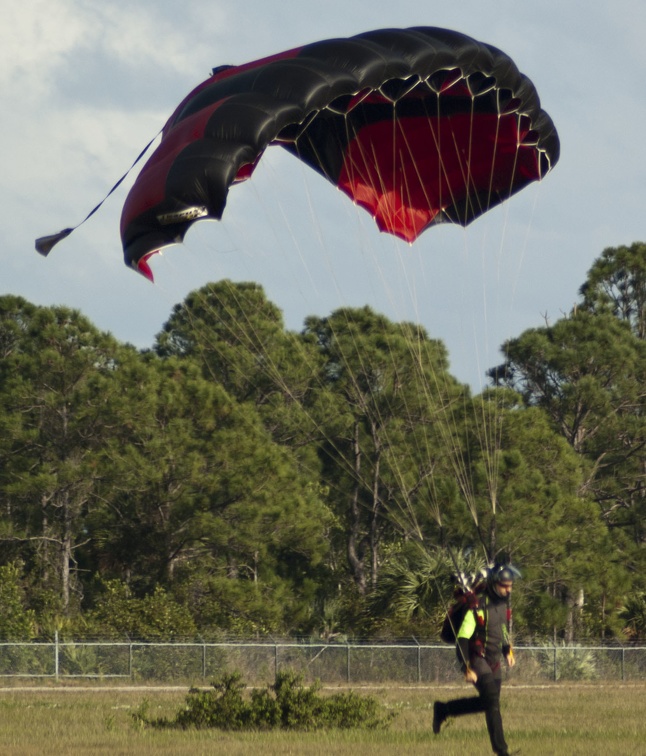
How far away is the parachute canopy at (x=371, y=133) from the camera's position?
12117mm

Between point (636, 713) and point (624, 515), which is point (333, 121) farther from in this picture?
point (624, 515)

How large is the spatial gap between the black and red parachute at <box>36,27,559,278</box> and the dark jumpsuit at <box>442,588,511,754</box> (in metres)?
4.35

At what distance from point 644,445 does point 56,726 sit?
28.6m

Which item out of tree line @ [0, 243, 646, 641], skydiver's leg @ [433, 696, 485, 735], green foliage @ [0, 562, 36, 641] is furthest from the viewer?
tree line @ [0, 243, 646, 641]

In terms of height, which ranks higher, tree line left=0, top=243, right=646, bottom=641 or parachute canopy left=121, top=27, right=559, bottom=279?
parachute canopy left=121, top=27, right=559, bottom=279

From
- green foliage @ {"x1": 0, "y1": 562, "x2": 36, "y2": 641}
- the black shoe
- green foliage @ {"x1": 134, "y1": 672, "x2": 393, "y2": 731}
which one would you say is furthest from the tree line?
the black shoe

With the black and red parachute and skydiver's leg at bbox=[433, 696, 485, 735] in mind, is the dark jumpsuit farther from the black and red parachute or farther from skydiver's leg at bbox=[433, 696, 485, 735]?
the black and red parachute

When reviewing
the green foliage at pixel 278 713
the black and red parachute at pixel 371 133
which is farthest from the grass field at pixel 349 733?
the black and red parachute at pixel 371 133

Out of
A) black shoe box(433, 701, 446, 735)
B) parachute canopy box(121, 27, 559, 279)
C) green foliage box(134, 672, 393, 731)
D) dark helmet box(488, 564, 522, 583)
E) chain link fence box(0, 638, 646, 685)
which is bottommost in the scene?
chain link fence box(0, 638, 646, 685)

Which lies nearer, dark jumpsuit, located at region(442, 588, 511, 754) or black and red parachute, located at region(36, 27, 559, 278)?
dark jumpsuit, located at region(442, 588, 511, 754)

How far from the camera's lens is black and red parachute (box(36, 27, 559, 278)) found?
39.8 feet

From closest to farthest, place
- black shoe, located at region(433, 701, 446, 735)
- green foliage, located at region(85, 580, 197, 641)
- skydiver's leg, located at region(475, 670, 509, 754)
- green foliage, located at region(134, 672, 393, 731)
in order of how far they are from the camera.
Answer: skydiver's leg, located at region(475, 670, 509, 754)
black shoe, located at region(433, 701, 446, 735)
green foliage, located at region(134, 672, 393, 731)
green foliage, located at region(85, 580, 197, 641)

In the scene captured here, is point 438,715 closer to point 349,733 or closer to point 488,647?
point 488,647

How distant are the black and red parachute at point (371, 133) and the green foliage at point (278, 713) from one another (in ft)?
17.4
